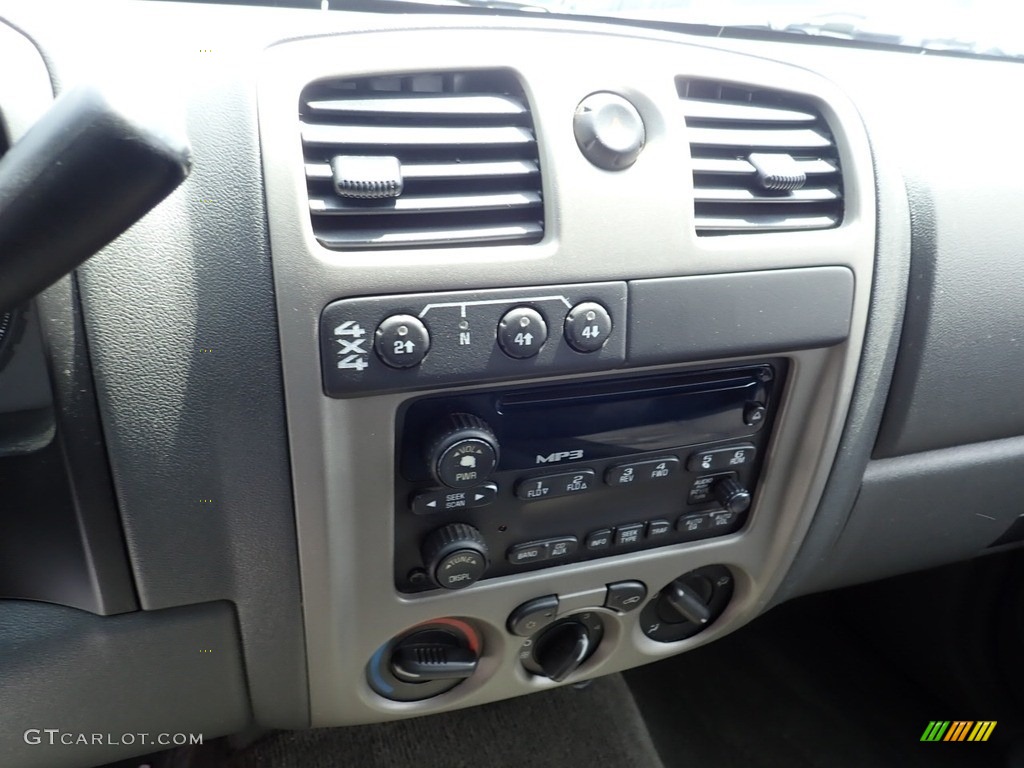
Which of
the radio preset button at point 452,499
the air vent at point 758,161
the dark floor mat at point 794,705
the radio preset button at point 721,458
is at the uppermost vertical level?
the air vent at point 758,161

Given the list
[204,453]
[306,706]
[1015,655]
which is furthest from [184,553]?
[1015,655]

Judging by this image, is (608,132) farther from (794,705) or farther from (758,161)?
(794,705)

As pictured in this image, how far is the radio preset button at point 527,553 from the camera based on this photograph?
756 millimetres

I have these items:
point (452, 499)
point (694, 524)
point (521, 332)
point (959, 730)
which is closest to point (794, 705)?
point (959, 730)

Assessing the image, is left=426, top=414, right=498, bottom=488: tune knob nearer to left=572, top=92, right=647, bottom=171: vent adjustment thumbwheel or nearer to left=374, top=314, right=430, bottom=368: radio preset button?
left=374, top=314, right=430, bottom=368: radio preset button

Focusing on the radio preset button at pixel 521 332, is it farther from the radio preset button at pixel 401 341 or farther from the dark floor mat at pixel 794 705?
the dark floor mat at pixel 794 705

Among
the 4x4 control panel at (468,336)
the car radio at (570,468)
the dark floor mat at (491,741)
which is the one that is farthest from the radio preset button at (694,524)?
the dark floor mat at (491,741)

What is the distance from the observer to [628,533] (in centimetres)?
79

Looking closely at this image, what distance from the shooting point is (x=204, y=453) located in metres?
0.58

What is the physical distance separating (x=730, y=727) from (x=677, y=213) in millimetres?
986

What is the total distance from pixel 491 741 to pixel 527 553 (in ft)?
2.07

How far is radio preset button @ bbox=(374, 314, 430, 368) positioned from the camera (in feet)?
1.86

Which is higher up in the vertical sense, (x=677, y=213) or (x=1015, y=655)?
(x=677, y=213)

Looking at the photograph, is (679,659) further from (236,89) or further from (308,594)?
(236,89)
